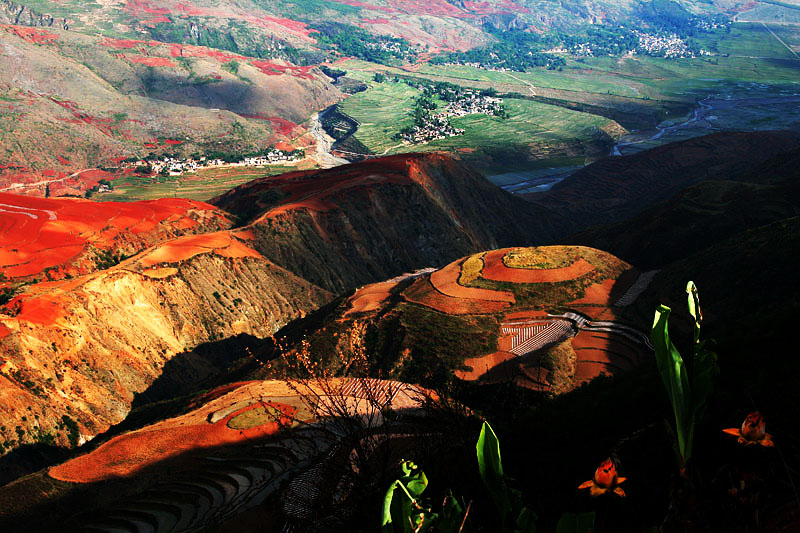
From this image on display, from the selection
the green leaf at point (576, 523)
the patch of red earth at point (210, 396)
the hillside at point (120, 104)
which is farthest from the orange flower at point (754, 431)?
the hillside at point (120, 104)

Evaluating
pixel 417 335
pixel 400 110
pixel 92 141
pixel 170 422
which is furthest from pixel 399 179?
pixel 400 110

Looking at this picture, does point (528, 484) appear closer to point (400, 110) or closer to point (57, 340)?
point (57, 340)

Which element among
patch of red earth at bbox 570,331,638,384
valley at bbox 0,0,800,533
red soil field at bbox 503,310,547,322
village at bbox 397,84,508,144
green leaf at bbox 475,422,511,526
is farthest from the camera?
village at bbox 397,84,508,144

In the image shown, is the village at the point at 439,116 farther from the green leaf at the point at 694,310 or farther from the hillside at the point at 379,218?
the green leaf at the point at 694,310

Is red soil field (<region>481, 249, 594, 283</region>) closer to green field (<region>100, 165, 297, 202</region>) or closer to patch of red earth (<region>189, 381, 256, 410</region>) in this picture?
patch of red earth (<region>189, 381, 256, 410</region>)

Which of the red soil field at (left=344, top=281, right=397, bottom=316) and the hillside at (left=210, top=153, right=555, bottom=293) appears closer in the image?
the red soil field at (left=344, top=281, right=397, bottom=316)

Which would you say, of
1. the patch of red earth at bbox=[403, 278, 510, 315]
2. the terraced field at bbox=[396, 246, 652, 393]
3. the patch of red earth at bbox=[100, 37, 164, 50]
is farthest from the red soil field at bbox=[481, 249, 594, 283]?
the patch of red earth at bbox=[100, 37, 164, 50]

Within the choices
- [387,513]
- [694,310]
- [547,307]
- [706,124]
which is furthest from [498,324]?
[706,124]
